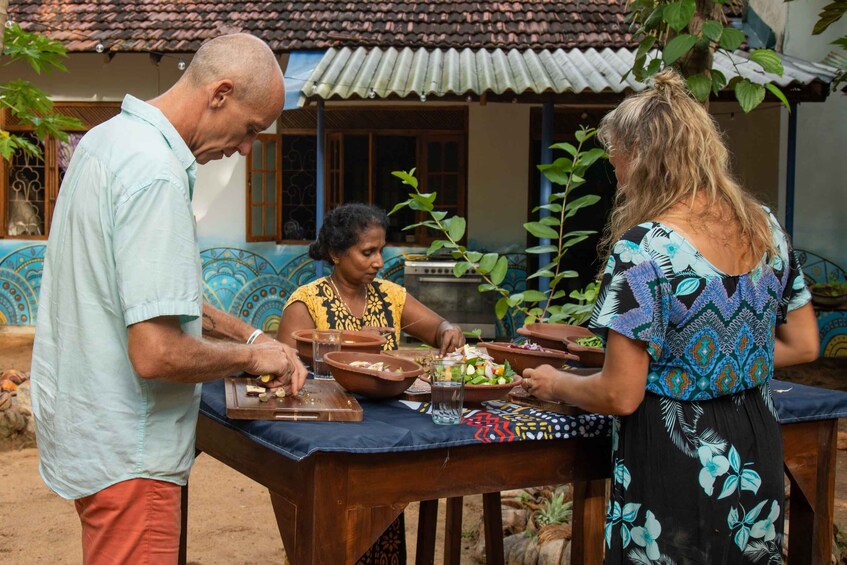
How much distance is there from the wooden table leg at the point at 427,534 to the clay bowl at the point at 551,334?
0.68 metres

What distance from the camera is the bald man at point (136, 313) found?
1.75 metres

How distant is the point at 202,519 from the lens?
4648 mm

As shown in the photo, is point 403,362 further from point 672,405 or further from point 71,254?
point 71,254

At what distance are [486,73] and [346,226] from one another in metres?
4.81

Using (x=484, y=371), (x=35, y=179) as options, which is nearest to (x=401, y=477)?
(x=484, y=371)

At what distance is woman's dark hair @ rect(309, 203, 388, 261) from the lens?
11.3 ft

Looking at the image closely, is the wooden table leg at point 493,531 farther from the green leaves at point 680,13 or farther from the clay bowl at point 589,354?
the green leaves at point 680,13

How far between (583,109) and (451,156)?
152 centimetres

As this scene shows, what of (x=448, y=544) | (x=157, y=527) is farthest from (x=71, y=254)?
(x=448, y=544)

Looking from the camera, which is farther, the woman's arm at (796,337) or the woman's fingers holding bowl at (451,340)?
the woman's fingers holding bowl at (451,340)

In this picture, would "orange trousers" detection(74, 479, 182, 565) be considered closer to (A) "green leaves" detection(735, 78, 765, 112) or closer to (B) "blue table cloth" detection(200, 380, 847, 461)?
(B) "blue table cloth" detection(200, 380, 847, 461)

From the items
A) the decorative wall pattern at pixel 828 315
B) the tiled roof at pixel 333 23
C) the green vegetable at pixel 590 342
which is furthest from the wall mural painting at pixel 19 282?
the green vegetable at pixel 590 342

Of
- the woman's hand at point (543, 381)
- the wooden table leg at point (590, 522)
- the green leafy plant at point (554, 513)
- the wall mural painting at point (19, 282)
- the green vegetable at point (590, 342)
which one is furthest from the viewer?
the wall mural painting at point (19, 282)

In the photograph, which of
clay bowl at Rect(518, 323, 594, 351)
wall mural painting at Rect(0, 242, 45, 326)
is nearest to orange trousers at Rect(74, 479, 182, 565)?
clay bowl at Rect(518, 323, 594, 351)
